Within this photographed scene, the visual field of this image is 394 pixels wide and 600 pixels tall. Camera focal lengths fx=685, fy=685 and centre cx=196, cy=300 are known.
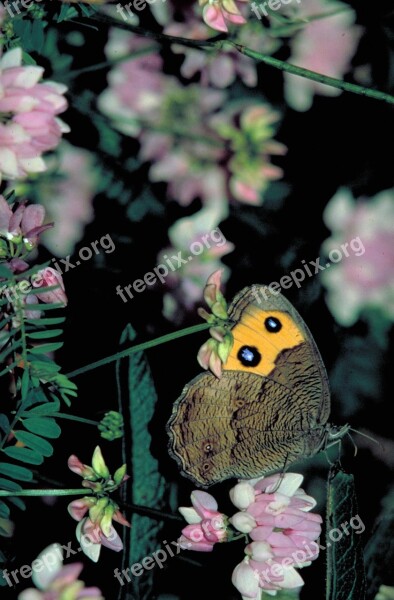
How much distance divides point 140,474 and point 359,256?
0.39 metres

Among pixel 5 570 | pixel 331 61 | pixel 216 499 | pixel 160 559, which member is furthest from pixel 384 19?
pixel 5 570

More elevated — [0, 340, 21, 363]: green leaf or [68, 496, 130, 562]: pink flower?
[0, 340, 21, 363]: green leaf

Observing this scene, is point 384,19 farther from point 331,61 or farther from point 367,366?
point 367,366

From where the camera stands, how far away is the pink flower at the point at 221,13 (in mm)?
828

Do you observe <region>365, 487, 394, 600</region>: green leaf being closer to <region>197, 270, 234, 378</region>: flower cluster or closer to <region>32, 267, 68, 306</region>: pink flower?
<region>197, 270, 234, 378</region>: flower cluster

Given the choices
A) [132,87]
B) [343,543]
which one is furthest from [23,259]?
[343,543]

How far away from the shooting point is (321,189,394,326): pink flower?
0.79 meters

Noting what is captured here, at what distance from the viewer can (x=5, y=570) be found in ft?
3.07

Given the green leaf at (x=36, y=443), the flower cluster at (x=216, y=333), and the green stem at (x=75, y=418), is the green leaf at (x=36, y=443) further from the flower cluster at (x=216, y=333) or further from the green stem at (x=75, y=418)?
the flower cluster at (x=216, y=333)

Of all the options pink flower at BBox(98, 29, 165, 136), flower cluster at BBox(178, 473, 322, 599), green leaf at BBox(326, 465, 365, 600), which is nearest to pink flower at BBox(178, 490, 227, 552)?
flower cluster at BBox(178, 473, 322, 599)

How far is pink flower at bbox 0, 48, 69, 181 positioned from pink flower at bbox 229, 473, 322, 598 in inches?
A: 19.6

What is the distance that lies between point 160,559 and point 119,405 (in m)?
0.20

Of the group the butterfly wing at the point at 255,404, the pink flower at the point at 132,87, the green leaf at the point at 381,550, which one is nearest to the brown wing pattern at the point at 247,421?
the butterfly wing at the point at 255,404

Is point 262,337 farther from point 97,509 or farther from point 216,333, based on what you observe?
point 97,509
